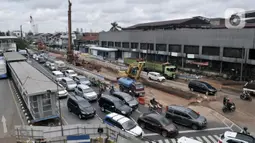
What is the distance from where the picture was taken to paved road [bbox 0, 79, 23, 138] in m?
18.5

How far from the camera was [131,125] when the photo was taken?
17109 mm

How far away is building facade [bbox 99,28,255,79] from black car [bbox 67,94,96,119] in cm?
2841

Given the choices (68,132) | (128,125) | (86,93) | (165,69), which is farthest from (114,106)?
(165,69)

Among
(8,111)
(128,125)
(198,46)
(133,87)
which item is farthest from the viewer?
(198,46)

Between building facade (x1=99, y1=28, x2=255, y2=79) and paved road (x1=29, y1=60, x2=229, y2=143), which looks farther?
building facade (x1=99, y1=28, x2=255, y2=79)

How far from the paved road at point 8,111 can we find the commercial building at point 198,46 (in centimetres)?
3382

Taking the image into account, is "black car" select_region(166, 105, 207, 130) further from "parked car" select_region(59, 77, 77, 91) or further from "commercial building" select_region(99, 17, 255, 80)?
"commercial building" select_region(99, 17, 255, 80)

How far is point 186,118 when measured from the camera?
62.3ft

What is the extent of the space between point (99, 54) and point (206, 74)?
136 feet

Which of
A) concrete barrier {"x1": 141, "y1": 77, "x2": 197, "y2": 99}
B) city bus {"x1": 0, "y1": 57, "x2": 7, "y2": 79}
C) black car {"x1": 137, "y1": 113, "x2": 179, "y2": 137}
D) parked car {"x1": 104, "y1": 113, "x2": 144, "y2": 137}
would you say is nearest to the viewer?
parked car {"x1": 104, "y1": 113, "x2": 144, "y2": 137}

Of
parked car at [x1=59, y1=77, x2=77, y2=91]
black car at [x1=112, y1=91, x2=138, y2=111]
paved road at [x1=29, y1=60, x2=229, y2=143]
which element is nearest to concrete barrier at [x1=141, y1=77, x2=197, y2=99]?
paved road at [x1=29, y1=60, x2=229, y2=143]

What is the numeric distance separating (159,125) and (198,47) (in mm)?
31665

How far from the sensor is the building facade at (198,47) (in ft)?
121

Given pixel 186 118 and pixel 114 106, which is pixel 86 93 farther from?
pixel 186 118
